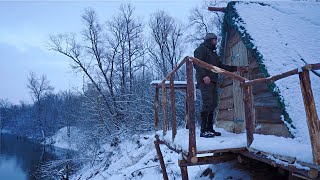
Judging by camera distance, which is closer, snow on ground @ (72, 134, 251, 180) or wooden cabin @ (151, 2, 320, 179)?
wooden cabin @ (151, 2, 320, 179)

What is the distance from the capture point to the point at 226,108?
7.37 m

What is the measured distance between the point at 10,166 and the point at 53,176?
1442 cm

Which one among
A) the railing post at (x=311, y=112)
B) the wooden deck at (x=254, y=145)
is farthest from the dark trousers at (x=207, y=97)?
the railing post at (x=311, y=112)

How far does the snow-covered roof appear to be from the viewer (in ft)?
15.1

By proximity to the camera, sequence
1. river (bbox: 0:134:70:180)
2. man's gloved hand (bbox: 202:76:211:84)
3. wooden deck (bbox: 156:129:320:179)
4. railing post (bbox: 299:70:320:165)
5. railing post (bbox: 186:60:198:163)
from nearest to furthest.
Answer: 1. railing post (bbox: 299:70:320:165)
2. wooden deck (bbox: 156:129:320:179)
3. railing post (bbox: 186:60:198:163)
4. man's gloved hand (bbox: 202:76:211:84)
5. river (bbox: 0:134:70:180)

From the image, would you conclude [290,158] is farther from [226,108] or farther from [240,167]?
[226,108]

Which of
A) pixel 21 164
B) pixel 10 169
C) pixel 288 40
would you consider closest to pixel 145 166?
pixel 288 40

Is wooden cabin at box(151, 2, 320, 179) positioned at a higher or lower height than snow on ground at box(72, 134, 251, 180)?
higher

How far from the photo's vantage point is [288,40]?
5.81 m

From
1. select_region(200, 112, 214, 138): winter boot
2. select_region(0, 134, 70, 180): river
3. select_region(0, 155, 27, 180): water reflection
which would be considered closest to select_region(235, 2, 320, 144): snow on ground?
select_region(200, 112, 214, 138): winter boot

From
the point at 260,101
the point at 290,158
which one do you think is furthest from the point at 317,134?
the point at 260,101

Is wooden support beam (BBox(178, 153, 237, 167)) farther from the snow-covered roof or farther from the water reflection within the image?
the water reflection

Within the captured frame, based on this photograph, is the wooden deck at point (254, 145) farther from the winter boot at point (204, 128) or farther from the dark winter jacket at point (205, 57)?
the dark winter jacket at point (205, 57)

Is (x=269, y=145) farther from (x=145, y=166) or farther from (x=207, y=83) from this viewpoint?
(x=145, y=166)
